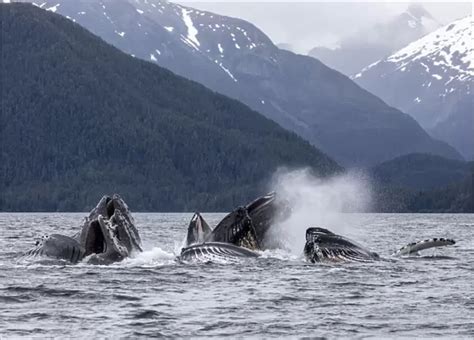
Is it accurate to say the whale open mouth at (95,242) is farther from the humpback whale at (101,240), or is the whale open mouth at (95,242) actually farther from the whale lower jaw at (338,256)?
the whale lower jaw at (338,256)

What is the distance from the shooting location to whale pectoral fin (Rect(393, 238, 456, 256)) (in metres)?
39.6

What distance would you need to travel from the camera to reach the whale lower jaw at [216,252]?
37.2 meters

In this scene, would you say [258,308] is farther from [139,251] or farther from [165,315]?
[139,251]

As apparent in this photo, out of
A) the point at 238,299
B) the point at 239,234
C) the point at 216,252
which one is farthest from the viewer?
the point at 239,234

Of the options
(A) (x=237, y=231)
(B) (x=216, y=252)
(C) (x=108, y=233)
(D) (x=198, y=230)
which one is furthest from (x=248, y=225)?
(C) (x=108, y=233)

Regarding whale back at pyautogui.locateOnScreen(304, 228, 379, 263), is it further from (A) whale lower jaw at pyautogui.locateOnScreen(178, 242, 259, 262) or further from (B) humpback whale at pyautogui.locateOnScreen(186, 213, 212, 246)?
(B) humpback whale at pyautogui.locateOnScreen(186, 213, 212, 246)

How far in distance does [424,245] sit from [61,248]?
14.0m

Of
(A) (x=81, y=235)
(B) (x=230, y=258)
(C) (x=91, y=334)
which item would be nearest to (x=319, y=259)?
(B) (x=230, y=258)

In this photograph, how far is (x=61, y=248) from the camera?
38.4 m

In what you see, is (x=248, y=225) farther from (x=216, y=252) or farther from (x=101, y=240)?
(x=101, y=240)

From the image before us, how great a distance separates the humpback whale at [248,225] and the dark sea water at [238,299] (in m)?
0.94

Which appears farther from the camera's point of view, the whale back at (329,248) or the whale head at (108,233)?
the whale back at (329,248)

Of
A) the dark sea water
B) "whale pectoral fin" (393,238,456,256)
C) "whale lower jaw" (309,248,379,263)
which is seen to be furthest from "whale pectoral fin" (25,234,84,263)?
"whale pectoral fin" (393,238,456,256)

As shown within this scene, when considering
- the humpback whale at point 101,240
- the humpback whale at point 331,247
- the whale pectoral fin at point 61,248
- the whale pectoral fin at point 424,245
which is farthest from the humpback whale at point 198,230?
the whale pectoral fin at point 424,245
